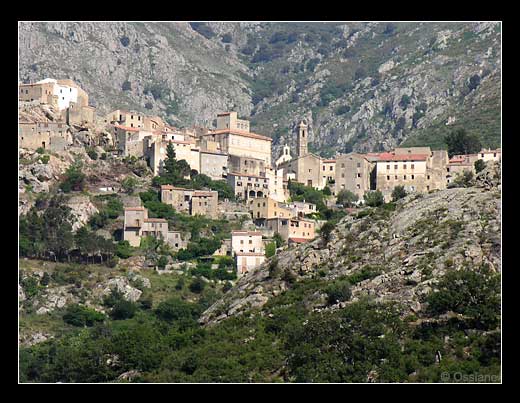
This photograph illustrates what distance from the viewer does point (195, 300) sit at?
275ft

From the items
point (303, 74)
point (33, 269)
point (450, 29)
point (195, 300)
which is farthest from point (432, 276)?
point (303, 74)

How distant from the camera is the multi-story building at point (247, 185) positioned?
101m

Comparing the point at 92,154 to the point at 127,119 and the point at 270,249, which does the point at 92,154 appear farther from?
the point at 270,249

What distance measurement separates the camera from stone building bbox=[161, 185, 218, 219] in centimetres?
9625

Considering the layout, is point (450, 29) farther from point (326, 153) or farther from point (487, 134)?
point (487, 134)

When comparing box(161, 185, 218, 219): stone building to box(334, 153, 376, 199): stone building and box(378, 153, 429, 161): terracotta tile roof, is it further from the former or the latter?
box(378, 153, 429, 161): terracotta tile roof

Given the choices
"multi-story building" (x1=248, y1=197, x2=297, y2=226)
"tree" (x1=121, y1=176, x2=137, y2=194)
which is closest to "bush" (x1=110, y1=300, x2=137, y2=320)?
"multi-story building" (x1=248, y1=197, x2=297, y2=226)

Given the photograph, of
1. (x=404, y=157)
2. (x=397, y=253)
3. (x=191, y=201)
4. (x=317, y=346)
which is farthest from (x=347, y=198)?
(x=317, y=346)

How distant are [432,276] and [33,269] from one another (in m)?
34.4

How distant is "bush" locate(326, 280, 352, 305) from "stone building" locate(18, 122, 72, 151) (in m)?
41.2

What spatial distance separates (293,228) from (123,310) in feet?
55.9

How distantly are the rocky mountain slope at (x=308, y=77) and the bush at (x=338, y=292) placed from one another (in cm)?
7017

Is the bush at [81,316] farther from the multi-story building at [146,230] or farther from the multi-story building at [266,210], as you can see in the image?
the multi-story building at [266,210]

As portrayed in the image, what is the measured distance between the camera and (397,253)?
213ft
